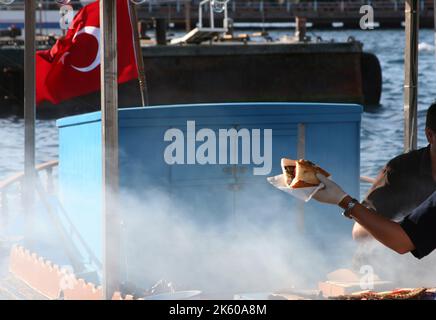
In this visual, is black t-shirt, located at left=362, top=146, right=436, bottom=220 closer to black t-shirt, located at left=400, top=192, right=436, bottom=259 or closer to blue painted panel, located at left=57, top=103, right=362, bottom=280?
black t-shirt, located at left=400, top=192, right=436, bottom=259

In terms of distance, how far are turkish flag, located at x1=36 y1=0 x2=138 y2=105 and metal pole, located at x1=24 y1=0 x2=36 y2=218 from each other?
1.26 feet

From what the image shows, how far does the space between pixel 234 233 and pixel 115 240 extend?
175cm

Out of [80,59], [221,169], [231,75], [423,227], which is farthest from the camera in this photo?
[231,75]

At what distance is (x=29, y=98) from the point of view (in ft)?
35.2

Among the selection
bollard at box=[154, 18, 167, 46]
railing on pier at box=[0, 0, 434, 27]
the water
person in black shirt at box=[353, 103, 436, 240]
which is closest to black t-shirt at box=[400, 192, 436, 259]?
person in black shirt at box=[353, 103, 436, 240]

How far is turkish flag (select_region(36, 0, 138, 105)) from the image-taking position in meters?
11.0

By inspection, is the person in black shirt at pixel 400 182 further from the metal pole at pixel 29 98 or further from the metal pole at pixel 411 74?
the metal pole at pixel 29 98

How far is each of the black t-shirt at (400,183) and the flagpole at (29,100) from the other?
179 inches

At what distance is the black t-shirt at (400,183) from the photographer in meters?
6.62

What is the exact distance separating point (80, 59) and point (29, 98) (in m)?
0.70

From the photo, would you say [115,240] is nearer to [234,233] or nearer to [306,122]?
[234,233]

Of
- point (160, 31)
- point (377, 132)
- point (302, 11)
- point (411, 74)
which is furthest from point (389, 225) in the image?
point (302, 11)

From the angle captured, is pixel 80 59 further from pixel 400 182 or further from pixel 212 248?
pixel 400 182
